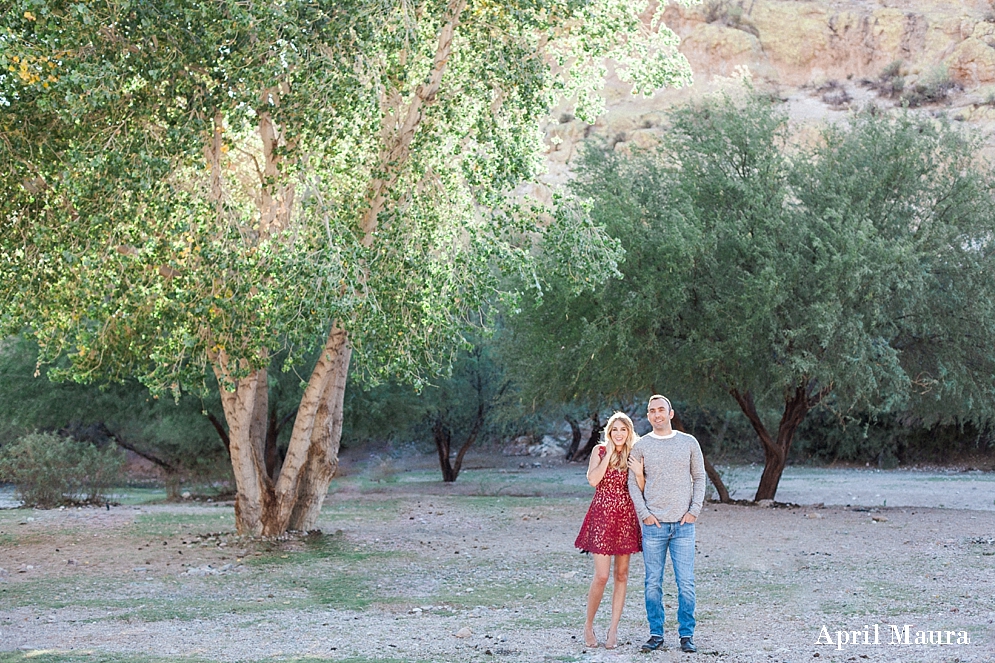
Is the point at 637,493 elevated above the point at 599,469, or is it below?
below

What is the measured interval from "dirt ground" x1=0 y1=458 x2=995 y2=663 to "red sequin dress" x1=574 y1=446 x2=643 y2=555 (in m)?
0.67

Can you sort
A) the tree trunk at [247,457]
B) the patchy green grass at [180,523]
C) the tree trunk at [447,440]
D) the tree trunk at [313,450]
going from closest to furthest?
the tree trunk at [247,457] < the tree trunk at [313,450] < the patchy green grass at [180,523] < the tree trunk at [447,440]

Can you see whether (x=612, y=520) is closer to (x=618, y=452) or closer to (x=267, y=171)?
(x=618, y=452)

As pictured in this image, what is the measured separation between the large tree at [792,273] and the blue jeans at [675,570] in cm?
935

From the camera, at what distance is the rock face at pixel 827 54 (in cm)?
5384

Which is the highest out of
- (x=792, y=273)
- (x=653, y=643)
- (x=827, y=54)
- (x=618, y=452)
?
(x=827, y=54)

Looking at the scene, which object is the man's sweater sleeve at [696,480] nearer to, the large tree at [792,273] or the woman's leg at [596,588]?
the woman's leg at [596,588]

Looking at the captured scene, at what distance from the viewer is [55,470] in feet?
66.2

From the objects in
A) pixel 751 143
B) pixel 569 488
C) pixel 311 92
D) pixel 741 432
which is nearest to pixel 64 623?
pixel 311 92

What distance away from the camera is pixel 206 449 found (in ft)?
79.1

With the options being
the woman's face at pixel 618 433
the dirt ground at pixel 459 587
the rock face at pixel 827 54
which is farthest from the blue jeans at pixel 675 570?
the rock face at pixel 827 54

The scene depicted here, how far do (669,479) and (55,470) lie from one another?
16814mm

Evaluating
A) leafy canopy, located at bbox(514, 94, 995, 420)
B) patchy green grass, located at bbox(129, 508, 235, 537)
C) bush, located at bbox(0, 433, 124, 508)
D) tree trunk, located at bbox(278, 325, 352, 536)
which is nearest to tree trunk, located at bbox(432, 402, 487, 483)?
bush, located at bbox(0, 433, 124, 508)

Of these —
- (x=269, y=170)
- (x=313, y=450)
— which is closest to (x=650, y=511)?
(x=269, y=170)
